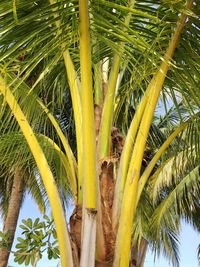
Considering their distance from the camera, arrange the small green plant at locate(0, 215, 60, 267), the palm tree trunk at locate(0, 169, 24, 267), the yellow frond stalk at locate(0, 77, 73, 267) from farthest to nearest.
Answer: the palm tree trunk at locate(0, 169, 24, 267) < the small green plant at locate(0, 215, 60, 267) < the yellow frond stalk at locate(0, 77, 73, 267)

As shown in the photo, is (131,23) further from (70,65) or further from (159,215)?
(159,215)

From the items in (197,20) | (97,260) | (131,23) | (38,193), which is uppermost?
(38,193)

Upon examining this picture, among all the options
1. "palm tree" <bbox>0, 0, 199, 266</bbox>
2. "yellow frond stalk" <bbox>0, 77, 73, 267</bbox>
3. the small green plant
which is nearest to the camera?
"palm tree" <bbox>0, 0, 199, 266</bbox>

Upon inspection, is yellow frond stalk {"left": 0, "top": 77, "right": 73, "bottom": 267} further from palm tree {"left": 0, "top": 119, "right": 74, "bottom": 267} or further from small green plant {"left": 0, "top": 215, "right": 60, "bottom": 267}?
small green plant {"left": 0, "top": 215, "right": 60, "bottom": 267}

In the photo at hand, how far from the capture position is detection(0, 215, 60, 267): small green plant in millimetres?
2877

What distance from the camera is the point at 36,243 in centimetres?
295

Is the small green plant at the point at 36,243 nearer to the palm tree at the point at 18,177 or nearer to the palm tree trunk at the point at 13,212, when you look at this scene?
the palm tree at the point at 18,177

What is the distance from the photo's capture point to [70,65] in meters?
2.09

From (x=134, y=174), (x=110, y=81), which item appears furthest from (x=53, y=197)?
(x=110, y=81)

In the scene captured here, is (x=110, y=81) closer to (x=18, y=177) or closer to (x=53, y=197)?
(x=53, y=197)

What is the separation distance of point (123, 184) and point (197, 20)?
0.86 meters

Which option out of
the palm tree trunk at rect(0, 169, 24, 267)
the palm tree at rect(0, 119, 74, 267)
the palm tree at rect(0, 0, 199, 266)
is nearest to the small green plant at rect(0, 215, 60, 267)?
the palm tree at rect(0, 119, 74, 267)

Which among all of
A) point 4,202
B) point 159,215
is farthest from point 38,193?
point 159,215

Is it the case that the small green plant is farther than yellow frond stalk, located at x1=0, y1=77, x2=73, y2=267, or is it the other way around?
the small green plant
